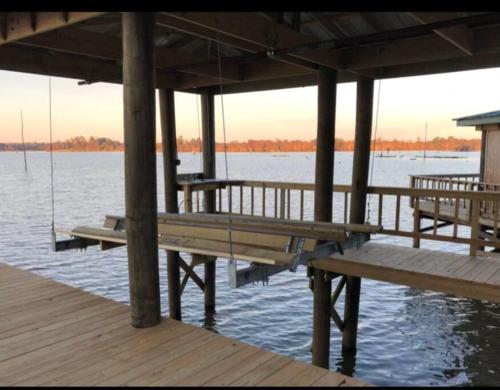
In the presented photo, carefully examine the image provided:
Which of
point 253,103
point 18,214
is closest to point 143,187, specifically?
point 18,214

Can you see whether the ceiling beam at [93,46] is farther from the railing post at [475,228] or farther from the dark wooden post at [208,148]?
the railing post at [475,228]

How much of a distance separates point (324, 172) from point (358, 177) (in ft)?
4.08

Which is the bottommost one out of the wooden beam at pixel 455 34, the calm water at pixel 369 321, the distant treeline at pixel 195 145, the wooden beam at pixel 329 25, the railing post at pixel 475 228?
the calm water at pixel 369 321

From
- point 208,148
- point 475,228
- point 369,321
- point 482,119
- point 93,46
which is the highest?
point 93,46

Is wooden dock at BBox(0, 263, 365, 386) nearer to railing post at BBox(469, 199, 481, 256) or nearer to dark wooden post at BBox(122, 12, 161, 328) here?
dark wooden post at BBox(122, 12, 161, 328)

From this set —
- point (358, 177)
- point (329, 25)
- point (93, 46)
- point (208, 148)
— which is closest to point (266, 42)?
point (329, 25)

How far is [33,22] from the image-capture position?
16.4 feet

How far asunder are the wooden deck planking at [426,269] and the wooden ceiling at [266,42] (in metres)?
3.04

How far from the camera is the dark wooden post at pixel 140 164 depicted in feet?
13.0

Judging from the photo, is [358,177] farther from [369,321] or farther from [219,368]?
[219,368]

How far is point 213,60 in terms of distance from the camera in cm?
721

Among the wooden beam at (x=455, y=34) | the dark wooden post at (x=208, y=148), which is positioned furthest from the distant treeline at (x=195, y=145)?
the wooden beam at (x=455, y=34)

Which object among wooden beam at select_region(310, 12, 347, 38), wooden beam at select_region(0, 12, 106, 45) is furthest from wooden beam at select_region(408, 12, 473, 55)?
wooden beam at select_region(0, 12, 106, 45)

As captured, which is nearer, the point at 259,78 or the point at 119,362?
the point at 119,362
